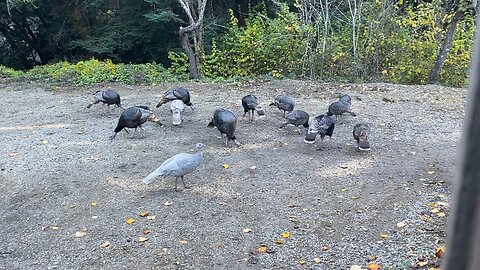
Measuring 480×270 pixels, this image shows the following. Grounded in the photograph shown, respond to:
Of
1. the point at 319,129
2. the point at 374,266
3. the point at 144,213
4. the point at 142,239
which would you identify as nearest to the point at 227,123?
the point at 319,129

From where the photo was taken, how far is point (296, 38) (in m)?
13.5

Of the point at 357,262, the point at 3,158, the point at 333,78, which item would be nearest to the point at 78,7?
the point at 333,78

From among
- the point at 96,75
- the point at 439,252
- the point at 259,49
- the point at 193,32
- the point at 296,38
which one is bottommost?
the point at 439,252

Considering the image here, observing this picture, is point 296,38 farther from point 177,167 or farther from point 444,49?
point 177,167

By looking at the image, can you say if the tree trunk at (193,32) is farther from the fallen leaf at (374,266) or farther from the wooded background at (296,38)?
the fallen leaf at (374,266)

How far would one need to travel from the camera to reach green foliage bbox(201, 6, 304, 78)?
13.6m

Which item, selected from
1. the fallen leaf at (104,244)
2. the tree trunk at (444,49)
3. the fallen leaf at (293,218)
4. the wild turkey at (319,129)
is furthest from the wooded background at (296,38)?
the fallen leaf at (104,244)

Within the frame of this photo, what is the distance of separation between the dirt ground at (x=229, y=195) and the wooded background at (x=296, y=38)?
157 inches

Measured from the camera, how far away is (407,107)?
9.84 metres

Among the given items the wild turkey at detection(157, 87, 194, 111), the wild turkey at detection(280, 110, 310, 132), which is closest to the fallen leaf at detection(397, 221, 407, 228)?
the wild turkey at detection(280, 110, 310, 132)

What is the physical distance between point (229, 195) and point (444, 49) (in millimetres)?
9086

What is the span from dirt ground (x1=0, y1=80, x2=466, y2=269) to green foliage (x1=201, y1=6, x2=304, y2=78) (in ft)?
15.3

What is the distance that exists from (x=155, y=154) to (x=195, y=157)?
61.0 inches

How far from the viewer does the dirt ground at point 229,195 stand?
4301 millimetres
